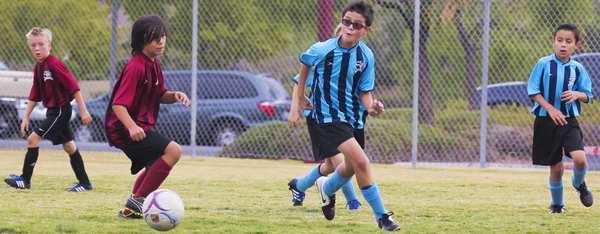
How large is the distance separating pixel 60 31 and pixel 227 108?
3.03 m

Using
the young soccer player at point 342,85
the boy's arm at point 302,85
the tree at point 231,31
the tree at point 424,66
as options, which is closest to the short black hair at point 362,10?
the young soccer player at point 342,85

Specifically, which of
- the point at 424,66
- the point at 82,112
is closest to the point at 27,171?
the point at 82,112

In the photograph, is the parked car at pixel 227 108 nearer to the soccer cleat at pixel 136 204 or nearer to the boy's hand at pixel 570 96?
the boy's hand at pixel 570 96

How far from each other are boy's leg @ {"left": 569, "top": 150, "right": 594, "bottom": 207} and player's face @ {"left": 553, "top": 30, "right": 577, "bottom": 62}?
2.40ft

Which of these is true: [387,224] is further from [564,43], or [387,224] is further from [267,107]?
[267,107]

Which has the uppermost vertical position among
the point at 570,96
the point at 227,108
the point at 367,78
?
the point at 367,78

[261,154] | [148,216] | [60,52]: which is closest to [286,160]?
[261,154]

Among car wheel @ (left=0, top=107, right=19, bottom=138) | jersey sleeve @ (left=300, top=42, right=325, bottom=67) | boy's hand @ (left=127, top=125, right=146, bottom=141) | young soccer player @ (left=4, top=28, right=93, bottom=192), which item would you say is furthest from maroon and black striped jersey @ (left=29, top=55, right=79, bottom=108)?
car wheel @ (left=0, top=107, right=19, bottom=138)

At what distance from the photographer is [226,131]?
1473 centimetres

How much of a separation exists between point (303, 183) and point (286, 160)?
6614 millimetres

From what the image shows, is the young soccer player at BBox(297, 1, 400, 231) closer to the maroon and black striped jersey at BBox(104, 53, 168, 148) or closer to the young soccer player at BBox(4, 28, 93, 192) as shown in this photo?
the maroon and black striped jersey at BBox(104, 53, 168, 148)

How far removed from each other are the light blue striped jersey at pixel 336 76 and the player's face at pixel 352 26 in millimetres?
102

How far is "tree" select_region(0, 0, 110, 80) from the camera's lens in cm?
1524

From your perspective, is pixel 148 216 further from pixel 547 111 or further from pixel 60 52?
pixel 60 52
